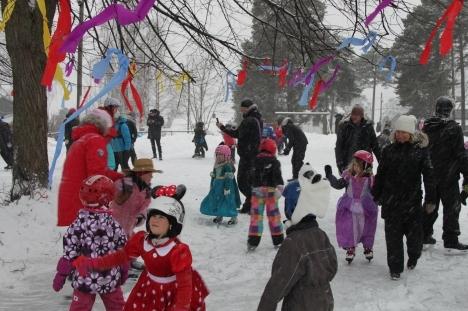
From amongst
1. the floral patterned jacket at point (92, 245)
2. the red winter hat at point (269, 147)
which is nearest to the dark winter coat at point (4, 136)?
the red winter hat at point (269, 147)

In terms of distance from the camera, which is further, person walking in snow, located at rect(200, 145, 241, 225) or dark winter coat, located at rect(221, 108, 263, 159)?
dark winter coat, located at rect(221, 108, 263, 159)

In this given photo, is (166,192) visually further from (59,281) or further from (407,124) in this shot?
(407,124)

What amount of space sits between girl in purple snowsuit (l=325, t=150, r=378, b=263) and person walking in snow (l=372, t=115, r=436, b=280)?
51cm

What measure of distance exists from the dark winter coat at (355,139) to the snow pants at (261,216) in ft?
4.71

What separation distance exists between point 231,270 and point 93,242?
2.53 metres

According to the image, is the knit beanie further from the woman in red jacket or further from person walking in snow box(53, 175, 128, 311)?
person walking in snow box(53, 175, 128, 311)

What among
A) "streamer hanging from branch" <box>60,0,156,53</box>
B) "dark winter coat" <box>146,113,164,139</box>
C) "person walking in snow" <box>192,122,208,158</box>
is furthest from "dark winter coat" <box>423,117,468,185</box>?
"person walking in snow" <box>192,122,208,158</box>

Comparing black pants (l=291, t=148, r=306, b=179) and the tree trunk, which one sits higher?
the tree trunk

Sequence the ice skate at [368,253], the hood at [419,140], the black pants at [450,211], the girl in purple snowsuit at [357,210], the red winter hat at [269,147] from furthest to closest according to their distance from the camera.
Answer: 1. the red winter hat at [269,147]
2. the black pants at [450,211]
3. the ice skate at [368,253]
4. the girl in purple snowsuit at [357,210]
5. the hood at [419,140]

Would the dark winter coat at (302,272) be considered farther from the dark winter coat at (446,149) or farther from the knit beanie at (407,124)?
the dark winter coat at (446,149)

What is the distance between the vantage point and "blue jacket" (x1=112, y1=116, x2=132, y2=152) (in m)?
10.3

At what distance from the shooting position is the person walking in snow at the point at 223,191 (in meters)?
7.59

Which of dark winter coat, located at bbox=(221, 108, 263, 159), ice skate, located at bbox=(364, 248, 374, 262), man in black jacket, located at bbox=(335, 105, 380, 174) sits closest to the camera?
ice skate, located at bbox=(364, 248, 374, 262)

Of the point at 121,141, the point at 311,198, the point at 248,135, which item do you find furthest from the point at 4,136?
the point at 311,198
